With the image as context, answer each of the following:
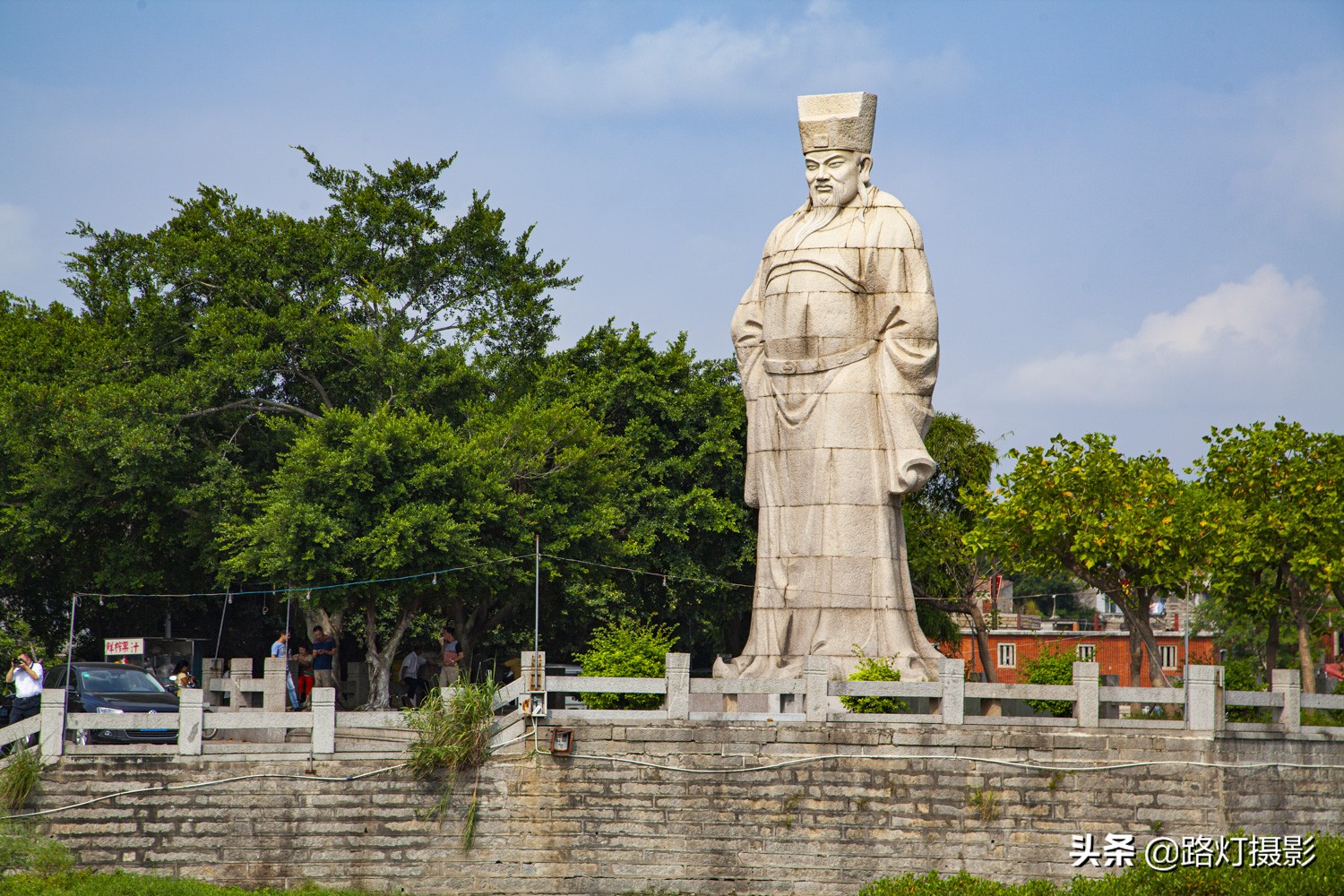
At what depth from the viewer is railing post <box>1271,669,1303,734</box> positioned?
70.5ft

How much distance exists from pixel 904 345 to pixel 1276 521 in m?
8.20

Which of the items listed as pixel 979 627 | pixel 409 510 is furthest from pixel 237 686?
pixel 979 627

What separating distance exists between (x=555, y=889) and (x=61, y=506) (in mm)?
15793

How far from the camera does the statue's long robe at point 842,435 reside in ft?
77.9

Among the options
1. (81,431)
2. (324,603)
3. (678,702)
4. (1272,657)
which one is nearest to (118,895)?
(678,702)

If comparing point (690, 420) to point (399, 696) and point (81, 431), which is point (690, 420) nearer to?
point (399, 696)

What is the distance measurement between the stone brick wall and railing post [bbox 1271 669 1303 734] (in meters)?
0.47

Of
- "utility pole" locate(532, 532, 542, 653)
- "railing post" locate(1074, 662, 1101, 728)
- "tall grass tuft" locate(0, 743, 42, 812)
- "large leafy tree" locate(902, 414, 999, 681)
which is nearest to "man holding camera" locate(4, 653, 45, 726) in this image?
"tall grass tuft" locate(0, 743, 42, 812)

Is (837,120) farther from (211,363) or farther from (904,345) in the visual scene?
(211,363)

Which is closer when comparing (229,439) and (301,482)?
(301,482)

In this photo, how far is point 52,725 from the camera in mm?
20938

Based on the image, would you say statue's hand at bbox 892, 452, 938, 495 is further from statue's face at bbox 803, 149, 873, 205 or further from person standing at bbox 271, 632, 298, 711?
person standing at bbox 271, 632, 298, 711

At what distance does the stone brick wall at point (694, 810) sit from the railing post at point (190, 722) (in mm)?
174

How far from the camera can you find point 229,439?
32.9 m
